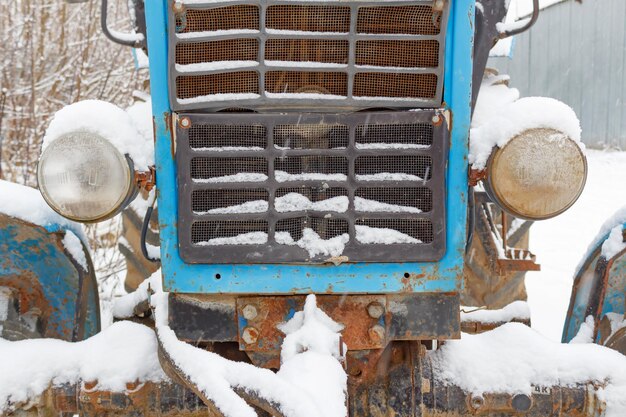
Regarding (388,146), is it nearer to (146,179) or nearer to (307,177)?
(307,177)

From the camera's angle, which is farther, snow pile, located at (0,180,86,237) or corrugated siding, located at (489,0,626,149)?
corrugated siding, located at (489,0,626,149)

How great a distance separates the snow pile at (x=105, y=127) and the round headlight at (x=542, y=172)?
1.05 m

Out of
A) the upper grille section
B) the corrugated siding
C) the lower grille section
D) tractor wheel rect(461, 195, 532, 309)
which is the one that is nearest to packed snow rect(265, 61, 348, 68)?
the upper grille section

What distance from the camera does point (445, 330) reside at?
2.16 m

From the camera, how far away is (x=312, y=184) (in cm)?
209

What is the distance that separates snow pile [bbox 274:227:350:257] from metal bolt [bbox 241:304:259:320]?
0.22m

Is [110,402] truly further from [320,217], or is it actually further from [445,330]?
[445,330]

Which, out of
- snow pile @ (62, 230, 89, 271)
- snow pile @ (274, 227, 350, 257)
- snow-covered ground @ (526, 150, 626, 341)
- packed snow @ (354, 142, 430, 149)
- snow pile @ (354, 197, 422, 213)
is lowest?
snow-covered ground @ (526, 150, 626, 341)

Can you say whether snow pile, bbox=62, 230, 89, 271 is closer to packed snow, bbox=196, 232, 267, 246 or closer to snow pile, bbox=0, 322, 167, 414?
snow pile, bbox=0, 322, 167, 414

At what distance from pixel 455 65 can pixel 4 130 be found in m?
A: 5.28

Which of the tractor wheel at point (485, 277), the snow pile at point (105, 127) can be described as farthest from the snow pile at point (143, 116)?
the tractor wheel at point (485, 277)

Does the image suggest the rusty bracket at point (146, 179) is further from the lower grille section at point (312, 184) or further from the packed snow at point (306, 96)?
the packed snow at point (306, 96)

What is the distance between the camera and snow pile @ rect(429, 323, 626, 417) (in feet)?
6.94

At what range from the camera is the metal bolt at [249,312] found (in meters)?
2.15
